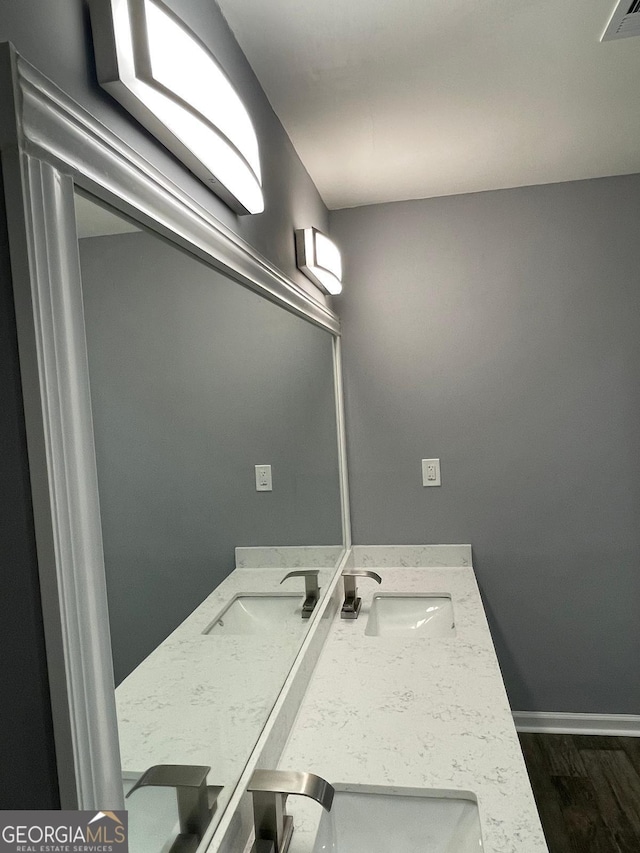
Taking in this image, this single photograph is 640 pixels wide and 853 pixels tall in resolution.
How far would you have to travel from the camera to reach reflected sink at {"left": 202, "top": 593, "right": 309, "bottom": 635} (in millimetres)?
1143

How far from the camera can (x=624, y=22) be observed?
1.39m

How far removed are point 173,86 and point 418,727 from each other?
1.34 metres

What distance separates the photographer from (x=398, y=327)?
268 centimetres

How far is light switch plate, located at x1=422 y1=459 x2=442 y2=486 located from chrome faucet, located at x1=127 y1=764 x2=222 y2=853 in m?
1.86

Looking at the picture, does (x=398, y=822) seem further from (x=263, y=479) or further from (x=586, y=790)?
(x=586, y=790)

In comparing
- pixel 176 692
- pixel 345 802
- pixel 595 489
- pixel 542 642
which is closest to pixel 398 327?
pixel 595 489

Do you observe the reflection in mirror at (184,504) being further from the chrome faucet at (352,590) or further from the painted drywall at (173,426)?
the chrome faucet at (352,590)

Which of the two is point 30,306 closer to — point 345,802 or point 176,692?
point 176,692

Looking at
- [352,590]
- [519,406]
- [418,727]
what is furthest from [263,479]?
[519,406]

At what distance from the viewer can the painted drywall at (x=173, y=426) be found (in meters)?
0.74

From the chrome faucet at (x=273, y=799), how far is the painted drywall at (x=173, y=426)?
0.98ft

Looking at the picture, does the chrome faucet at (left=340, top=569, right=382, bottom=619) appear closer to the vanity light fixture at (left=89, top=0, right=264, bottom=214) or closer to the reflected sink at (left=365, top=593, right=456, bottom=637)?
the reflected sink at (left=365, top=593, right=456, bottom=637)

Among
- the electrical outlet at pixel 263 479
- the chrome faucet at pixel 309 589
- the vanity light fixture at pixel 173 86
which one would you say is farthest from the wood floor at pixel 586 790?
the vanity light fixture at pixel 173 86
